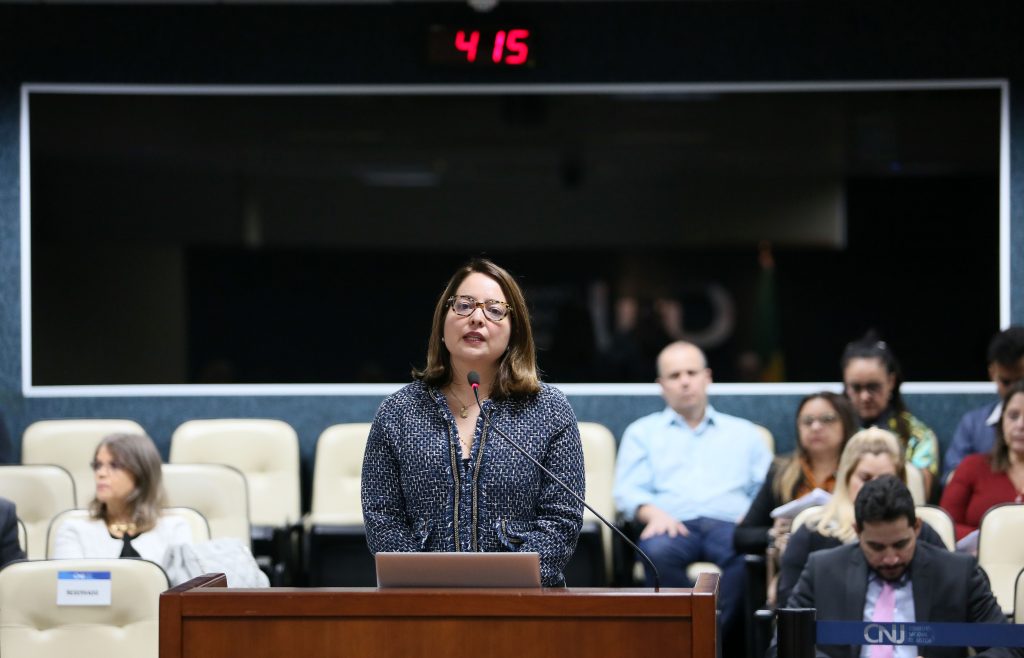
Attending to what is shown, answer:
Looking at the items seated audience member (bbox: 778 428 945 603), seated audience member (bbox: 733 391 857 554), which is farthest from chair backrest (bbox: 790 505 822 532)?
seated audience member (bbox: 733 391 857 554)

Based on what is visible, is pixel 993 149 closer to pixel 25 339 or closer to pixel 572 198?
pixel 572 198

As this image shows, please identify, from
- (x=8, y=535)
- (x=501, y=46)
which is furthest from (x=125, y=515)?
(x=501, y=46)

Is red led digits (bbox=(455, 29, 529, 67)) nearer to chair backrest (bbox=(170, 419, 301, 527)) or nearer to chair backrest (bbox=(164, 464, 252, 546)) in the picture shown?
chair backrest (bbox=(170, 419, 301, 527))

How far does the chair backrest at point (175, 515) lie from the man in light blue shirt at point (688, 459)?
5.53ft

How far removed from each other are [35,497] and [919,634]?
3.52 metres

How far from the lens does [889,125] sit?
5.80 meters

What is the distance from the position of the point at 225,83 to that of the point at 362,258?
3.28 feet

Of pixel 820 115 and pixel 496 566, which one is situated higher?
pixel 820 115

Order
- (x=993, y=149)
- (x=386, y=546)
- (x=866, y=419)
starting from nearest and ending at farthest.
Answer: (x=386, y=546), (x=866, y=419), (x=993, y=149)

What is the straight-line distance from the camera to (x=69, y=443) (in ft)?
18.0

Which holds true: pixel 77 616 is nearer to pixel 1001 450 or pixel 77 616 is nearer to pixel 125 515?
pixel 125 515

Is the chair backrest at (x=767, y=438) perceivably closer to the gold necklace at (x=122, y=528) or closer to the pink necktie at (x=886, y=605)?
the pink necktie at (x=886, y=605)

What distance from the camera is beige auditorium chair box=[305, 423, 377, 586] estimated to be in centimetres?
465

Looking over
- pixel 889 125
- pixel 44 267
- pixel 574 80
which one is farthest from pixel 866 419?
Result: pixel 44 267
